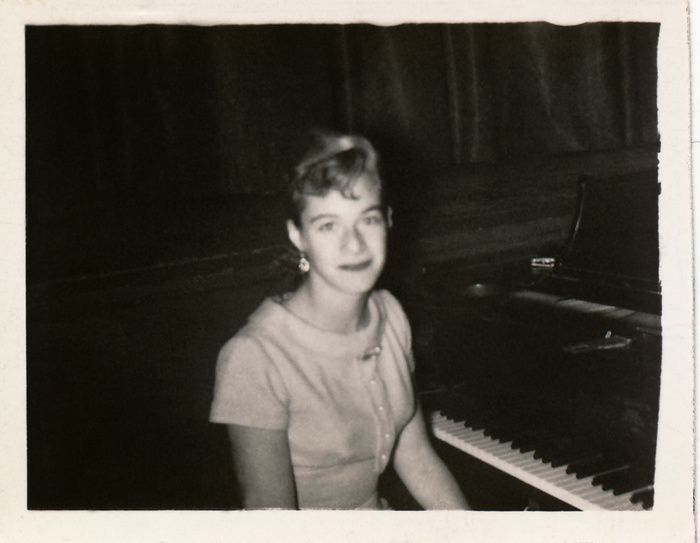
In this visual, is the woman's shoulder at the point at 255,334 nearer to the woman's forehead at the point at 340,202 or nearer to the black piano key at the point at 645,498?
the woman's forehead at the point at 340,202

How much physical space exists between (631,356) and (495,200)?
1.27 ft

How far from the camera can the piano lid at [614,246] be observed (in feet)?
3.28

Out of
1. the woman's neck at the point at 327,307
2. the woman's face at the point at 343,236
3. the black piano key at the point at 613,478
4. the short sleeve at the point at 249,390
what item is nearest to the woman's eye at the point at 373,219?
the woman's face at the point at 343,236

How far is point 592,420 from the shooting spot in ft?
3.02

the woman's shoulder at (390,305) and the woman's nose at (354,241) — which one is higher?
the woman's nose at (354,241)

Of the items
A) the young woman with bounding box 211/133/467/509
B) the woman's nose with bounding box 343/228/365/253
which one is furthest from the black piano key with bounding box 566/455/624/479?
the woman's nose with bounding box 343/228/365/253

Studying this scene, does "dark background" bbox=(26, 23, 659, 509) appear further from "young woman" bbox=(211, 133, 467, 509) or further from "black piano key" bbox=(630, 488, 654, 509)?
"black piano key" bbox=(630, 488, 654, 509)

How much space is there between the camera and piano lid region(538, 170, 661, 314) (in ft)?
3.28

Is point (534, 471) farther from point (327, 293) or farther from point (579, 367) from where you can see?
point (327, 293)

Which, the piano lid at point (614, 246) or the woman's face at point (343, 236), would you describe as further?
the piano lid at point (614, 246)

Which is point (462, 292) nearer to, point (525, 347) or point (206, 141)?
point (525, 347)

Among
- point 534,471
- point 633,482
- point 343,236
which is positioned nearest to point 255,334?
point 343,236

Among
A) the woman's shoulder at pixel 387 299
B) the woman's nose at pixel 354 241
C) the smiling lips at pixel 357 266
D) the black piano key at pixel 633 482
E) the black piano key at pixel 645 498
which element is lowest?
the black piano key at pixel 645 498

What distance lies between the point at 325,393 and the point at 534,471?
1.02 ft
